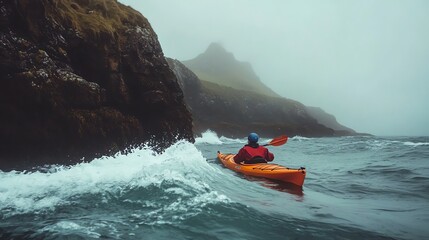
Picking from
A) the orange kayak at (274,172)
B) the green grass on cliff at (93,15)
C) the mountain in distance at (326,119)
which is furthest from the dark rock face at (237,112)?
the mountain in distance at (326,119)

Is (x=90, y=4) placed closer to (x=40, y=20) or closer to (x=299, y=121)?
(x=40, y=20)

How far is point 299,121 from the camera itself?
7369 cm

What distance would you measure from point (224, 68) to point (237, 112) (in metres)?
106

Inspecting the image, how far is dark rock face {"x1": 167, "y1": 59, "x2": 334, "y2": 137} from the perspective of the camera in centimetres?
5497

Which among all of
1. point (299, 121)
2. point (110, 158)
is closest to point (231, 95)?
point (299, 121)

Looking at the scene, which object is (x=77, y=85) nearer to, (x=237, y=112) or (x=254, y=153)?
(x=254, y=153)

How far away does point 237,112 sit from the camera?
65.9m

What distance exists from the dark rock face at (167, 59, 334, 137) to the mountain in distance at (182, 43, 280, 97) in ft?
236

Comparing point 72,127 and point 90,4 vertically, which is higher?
point 90,4

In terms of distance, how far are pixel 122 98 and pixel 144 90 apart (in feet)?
5.68

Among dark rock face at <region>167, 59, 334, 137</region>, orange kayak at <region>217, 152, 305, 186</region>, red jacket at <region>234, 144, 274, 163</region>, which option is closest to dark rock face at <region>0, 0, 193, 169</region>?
red jacket at <region>234, 144, 274, 163</region>

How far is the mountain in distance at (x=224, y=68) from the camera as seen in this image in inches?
6100

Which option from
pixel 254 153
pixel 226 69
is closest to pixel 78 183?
pixel 254 153

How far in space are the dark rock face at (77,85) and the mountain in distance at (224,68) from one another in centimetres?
12889
